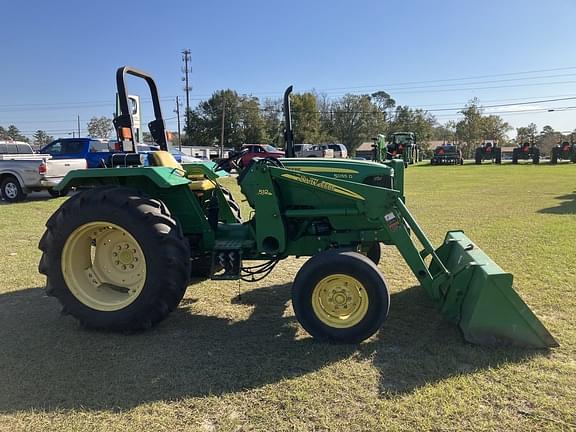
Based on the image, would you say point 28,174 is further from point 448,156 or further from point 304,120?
point 304,120

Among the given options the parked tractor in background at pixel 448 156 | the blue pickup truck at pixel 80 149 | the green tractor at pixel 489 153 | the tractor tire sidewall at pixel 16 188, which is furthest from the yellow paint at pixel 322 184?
the green tractor at pixel 489 153

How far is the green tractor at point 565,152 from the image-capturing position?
32719 mm

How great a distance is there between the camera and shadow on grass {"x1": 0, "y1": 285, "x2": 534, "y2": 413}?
2826 mm

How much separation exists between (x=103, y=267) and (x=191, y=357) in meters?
1.31

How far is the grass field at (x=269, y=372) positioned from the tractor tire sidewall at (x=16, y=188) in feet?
29.2

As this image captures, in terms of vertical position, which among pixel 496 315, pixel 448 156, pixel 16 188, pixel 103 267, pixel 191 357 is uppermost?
pixel 448 156

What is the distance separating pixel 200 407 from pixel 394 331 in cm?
171

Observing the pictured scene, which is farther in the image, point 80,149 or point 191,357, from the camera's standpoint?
point 80,149

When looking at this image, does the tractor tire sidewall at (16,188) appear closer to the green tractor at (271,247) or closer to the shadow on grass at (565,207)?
the green tractor at (271,247)

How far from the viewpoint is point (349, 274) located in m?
3.35

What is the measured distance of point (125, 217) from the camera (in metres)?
3.54

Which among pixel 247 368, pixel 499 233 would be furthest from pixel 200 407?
pixel 499 233

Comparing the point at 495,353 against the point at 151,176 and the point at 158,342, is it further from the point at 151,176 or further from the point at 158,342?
the point at 151,176

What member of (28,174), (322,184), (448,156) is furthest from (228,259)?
(448,156)
